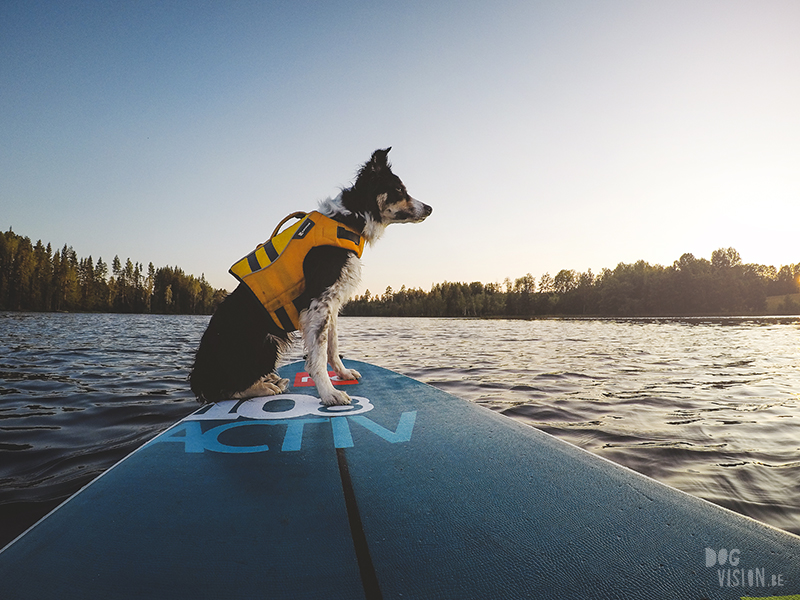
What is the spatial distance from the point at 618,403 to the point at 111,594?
6.01 metres

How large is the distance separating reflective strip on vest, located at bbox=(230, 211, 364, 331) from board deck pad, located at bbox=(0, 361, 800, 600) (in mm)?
1706

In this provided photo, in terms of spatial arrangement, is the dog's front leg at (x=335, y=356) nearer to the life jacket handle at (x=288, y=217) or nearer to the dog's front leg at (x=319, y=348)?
the dog's front leg at (x=319, y=348)

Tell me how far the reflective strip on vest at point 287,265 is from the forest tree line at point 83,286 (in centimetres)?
8860

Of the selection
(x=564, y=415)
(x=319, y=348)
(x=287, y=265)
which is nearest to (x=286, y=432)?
(x=319, y=348)

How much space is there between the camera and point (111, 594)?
1.21 metres

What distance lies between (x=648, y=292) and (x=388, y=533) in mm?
113679

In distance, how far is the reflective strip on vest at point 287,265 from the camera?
12.9ft

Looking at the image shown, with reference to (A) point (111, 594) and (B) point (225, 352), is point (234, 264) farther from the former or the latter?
(A) point (111, 594)

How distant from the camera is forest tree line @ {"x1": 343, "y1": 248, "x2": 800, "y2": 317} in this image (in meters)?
89.1

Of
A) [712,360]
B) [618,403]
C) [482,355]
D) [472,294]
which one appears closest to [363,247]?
[618,403]

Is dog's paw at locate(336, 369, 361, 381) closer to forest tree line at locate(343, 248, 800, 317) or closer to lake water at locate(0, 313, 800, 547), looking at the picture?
lake water at locate(0, 313, 800, 547)

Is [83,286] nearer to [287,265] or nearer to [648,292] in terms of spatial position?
[287,265]
